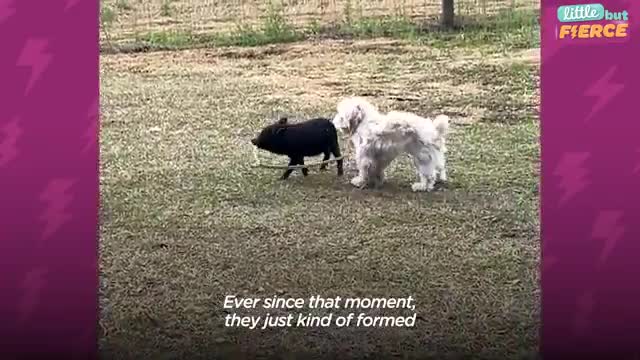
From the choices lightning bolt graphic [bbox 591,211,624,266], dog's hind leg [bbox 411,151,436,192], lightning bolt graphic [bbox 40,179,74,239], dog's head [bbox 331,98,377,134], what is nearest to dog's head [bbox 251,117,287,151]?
dog's head [bbox 331,98,377,134]

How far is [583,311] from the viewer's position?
2906mm

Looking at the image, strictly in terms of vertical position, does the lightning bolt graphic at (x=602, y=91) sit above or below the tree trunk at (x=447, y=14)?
below

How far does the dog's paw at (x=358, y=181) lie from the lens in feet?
10.3

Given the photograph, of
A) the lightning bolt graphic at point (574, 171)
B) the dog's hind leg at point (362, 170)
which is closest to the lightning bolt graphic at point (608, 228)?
the lightning bolt graphic at point (574, 171)

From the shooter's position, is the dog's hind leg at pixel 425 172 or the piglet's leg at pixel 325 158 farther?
the piglet's leg at pixel 325 158

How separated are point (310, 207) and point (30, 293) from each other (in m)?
0.59

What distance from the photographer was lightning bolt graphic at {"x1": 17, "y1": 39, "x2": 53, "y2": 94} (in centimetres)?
282

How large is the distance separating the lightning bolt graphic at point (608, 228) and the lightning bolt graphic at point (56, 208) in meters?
1.02

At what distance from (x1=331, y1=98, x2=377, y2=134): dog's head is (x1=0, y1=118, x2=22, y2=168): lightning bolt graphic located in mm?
Result: 676

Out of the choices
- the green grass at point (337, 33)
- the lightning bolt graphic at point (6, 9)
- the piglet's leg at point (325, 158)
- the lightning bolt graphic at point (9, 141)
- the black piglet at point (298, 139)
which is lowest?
the piglet's leg at point (325, 158)

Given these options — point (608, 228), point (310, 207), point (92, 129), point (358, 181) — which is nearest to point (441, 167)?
point (358, 181)

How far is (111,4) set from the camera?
2979 millimetres

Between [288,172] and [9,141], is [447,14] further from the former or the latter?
[9,141]

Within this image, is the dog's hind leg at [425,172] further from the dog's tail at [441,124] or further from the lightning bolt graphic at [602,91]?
the lightning bolt graphic at [602,91]
